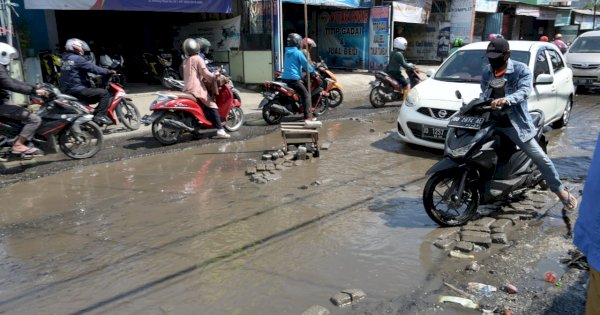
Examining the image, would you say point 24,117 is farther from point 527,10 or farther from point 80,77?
point 527,10

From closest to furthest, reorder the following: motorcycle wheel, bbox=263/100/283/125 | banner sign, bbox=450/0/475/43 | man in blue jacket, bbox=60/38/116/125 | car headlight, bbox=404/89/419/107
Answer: car headlight, bbox=404/89/419/107
man in blue jacket, bbox=60/38/116/125
motorcycle wheel, bbox=263/100/283/125
banner sign, bbox=450/0/475/43

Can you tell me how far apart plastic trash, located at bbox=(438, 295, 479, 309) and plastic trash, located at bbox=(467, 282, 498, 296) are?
0.19 m

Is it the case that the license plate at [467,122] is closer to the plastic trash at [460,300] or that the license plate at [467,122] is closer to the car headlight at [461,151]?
the car headlight at [461,151]

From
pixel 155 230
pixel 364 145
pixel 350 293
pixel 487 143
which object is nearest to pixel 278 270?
pixel 350 293

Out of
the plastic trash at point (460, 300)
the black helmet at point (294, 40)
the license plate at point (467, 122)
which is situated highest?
the black helmet at point (294, 40)

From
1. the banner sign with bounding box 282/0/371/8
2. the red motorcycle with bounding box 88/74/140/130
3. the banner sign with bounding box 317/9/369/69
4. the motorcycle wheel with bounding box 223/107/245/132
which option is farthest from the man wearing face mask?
the banner sign with bounding box 317/9/369/69

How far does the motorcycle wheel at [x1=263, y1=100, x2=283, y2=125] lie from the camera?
966cm

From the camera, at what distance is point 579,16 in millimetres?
30922

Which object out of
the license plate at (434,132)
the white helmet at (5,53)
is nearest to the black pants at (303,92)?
the license plate at (434,132)

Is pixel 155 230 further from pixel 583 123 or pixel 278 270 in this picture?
pixel 583 123

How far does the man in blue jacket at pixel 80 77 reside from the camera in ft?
25.4

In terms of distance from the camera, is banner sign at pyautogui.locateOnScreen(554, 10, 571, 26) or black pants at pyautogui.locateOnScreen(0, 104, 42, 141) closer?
black pants at pyautogui.locateOnScreen(0, 104, 42, 141)

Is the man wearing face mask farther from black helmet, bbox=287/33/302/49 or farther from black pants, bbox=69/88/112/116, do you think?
black pants, bbox=69/88/112/116

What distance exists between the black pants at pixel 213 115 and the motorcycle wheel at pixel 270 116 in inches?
57.7
